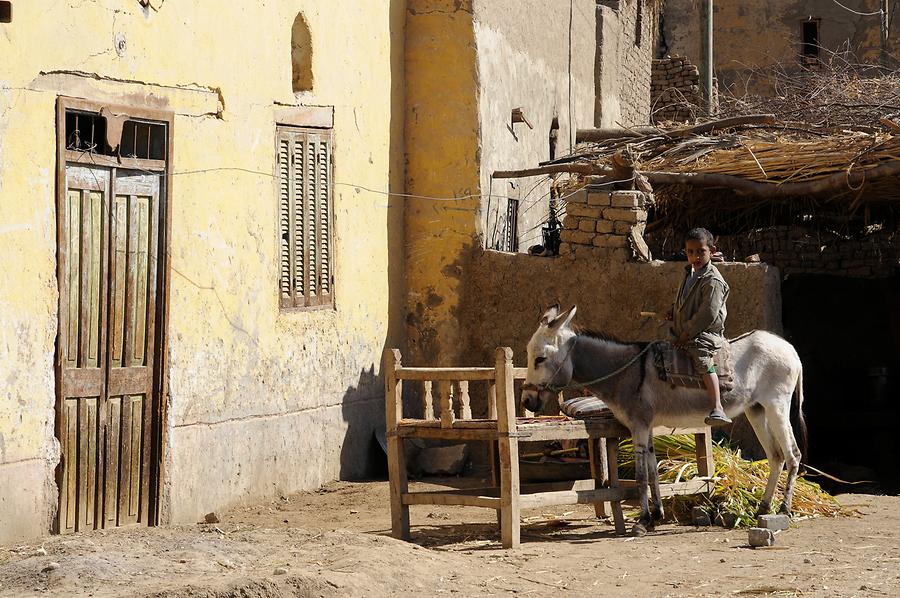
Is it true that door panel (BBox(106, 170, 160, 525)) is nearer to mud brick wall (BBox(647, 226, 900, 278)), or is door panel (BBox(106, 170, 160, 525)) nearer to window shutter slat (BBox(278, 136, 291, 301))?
window shutter slat (BBox(278, 136, 291, 301))

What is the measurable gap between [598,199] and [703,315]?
307 cm

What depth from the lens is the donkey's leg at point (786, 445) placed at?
8.72 metres

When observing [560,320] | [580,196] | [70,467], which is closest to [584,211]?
[580,196]

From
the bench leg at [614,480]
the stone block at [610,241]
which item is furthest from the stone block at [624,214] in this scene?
the bench leg at [614,480]

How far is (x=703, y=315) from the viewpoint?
827 cm

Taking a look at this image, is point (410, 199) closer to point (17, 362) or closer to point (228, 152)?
point (228, 152)

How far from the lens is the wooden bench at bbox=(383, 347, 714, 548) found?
7.73m

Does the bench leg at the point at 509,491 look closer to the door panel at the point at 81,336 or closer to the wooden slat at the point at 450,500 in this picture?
the wooden slat at the point at 450,500

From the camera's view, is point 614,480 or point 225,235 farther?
point 225,235

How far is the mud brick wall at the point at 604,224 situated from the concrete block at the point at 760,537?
3.69 metres

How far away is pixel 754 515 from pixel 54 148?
5265 mm

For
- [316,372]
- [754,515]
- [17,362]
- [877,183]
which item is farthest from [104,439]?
[877,183]

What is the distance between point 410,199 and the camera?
12094 millimetres

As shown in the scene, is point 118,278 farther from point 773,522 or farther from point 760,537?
point 773,522
